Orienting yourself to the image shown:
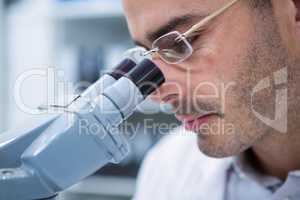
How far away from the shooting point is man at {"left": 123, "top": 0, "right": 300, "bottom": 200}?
2.63 ft

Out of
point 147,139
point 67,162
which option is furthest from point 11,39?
point 67,162

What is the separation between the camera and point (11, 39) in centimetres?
216

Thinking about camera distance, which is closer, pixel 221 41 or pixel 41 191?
pixel 41 191

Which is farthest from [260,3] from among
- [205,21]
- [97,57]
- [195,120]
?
[97,57]

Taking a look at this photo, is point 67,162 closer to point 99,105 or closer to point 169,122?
point 99,105

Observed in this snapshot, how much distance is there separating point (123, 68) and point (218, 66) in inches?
7.4

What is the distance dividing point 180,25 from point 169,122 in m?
0.95

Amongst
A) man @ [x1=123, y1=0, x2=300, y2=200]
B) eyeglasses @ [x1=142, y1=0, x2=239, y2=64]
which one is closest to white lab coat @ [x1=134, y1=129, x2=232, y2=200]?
man @ [x1=123, y1=0, x2=300, y2=200]

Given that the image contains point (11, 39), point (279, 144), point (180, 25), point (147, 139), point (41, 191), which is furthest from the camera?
point (11, 39)

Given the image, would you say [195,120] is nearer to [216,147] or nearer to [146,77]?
[216,147]

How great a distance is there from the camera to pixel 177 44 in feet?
2.63

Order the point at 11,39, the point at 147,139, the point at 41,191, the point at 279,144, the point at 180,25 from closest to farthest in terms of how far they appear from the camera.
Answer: the point at 41,191, the point at 180,25, the point at 279,144, the point at 147,139, the point at 11,39

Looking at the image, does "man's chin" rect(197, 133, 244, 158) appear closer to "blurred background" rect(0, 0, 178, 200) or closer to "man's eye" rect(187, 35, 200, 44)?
"man's eye" rect(187, 35, 200, 44)

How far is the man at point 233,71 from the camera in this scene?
803 mm
